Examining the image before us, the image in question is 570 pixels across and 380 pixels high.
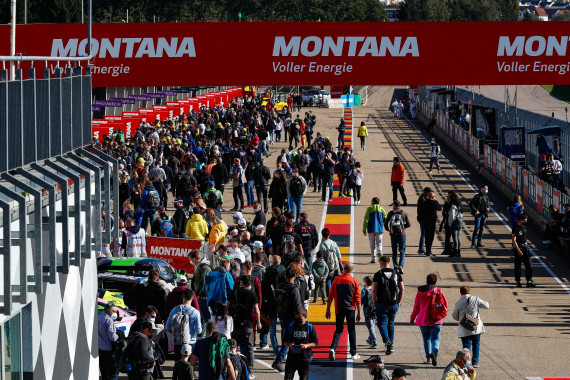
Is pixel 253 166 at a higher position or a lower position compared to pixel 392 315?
higher

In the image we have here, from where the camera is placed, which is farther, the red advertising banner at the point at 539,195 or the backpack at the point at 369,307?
the red advertising banner at the point at 539,195

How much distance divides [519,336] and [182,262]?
270 inches

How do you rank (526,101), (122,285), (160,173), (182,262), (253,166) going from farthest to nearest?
(526,101)
(253,166)
(160,173)
(182,262)
(122,285)

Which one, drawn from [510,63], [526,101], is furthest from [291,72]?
[526,101]

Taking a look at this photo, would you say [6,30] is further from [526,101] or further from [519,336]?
[526,101]

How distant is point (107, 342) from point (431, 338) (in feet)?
16.0

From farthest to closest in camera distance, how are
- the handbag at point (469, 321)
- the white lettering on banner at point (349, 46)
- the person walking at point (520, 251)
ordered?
the white lettering on banner at point (349, 46) < the person walking at point (520, 251) < the handbag at point (469, 321)

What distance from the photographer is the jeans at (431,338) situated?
15.3 m

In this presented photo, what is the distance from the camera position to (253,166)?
29.8m

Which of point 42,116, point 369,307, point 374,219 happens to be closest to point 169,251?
point 374,219

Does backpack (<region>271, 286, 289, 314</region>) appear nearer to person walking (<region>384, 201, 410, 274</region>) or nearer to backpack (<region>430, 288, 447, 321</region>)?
backpack (<region>430, 288, 447, 321</region>)

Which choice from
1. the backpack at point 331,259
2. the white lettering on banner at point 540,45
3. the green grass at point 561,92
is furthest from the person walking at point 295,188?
the green grass at point 561,92

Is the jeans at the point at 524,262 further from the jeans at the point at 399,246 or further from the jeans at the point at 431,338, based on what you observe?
the jeans at the point at 431,338

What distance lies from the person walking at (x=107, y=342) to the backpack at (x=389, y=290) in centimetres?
435
